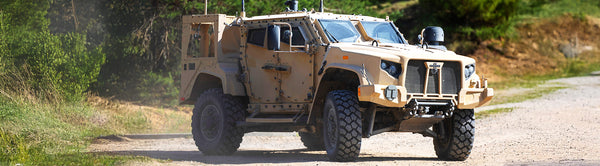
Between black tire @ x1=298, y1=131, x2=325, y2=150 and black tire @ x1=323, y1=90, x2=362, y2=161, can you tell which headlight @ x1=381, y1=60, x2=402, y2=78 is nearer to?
black tire @ x1=323, y1=90, x2=362, y2=161

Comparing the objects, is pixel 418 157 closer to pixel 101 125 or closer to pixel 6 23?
pixel 101 125

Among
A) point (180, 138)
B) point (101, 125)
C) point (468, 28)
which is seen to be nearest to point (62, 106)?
point (101, 125)

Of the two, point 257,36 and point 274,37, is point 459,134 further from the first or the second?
point 257,36

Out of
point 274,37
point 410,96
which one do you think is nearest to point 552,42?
point 274,37

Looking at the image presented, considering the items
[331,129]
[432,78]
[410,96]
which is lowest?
[331,129]

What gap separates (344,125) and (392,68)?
95cm

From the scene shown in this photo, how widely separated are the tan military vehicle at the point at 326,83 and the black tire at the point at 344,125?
0.04 feet

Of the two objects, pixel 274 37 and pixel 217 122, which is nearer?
pixel 274 37

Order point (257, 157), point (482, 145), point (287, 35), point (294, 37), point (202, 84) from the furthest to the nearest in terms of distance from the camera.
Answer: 1. point (482, 145)
2. point (202, 84)
3. point (257, 157)
4. point (294, 37)
5. point (287, 35)

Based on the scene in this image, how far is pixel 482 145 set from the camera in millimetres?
14070

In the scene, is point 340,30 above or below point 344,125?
above

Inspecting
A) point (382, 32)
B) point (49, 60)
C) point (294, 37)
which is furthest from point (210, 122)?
point (49, 60)

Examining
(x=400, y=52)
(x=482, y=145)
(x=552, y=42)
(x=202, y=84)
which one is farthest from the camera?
(x=552, y=42)

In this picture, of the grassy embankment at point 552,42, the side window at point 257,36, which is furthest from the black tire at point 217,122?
the grassy embankment at point 552,42
